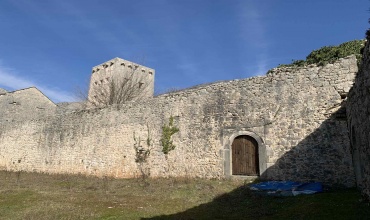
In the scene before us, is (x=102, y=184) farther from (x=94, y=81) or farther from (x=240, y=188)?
(x=94, y=81)

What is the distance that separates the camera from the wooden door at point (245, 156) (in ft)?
37.7

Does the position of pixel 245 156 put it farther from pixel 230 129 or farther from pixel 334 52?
pixel 334 52

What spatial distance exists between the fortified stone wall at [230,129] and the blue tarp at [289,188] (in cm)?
94

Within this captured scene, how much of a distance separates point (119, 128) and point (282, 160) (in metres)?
9.27

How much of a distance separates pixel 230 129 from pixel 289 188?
12.9ft

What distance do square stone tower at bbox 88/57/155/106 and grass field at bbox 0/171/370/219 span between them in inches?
636

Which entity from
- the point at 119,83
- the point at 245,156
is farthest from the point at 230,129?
the point at 119,83

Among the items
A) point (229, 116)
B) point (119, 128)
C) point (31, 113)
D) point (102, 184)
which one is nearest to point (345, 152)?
point (229, 116)

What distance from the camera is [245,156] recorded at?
11750mm

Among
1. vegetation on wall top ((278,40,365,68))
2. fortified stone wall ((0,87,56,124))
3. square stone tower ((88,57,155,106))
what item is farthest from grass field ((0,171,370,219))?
fortified stone wall ((0,87,56,124))

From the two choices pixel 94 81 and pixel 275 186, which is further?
pixel 94 81

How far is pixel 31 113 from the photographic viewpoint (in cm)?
3038

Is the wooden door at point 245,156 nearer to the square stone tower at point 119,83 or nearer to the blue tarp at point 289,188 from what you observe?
the blue tarp at point 289,188

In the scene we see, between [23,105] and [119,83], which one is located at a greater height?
[119,83]
